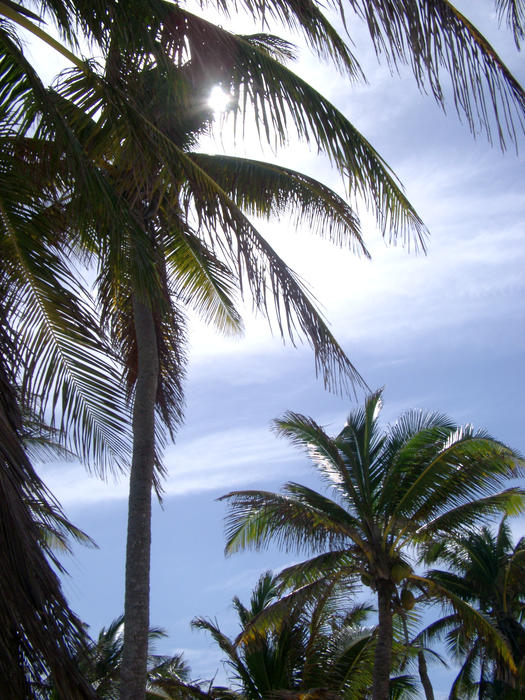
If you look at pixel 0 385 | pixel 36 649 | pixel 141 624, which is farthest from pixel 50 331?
pixel 141 624

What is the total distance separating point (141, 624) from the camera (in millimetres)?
7691

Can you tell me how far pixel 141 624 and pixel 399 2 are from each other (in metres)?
6.47

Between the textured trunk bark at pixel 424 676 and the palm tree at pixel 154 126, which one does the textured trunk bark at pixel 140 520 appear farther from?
the textured trunk bark at pixel 424 676

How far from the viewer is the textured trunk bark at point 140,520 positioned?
7.48 metres

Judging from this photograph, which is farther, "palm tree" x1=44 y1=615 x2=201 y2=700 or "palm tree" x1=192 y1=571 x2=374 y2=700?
"palm tree" x1=192 y1=571 x2=374 y2=700

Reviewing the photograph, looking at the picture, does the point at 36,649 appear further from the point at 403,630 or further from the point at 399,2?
the point at 403,630

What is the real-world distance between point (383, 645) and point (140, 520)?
6.83m

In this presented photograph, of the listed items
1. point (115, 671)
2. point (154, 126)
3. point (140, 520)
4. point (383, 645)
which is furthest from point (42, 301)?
point (115, 671)

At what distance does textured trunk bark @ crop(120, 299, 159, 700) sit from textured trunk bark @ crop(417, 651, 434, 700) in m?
21.9

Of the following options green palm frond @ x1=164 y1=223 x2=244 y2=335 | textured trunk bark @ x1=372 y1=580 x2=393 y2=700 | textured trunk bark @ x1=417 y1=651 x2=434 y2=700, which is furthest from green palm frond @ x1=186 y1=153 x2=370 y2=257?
textured trunk bark @ x1=417 y1=651 x2=434 y2=700

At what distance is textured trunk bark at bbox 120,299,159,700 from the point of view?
748cm

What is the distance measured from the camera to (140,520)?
809cm

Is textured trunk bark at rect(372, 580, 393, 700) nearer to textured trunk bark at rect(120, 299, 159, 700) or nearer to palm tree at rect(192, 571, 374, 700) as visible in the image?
palm tree at rect(192, 571, 374, 700)

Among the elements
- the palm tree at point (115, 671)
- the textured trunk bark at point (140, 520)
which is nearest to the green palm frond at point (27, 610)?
the palm tree at point (115, 671)
